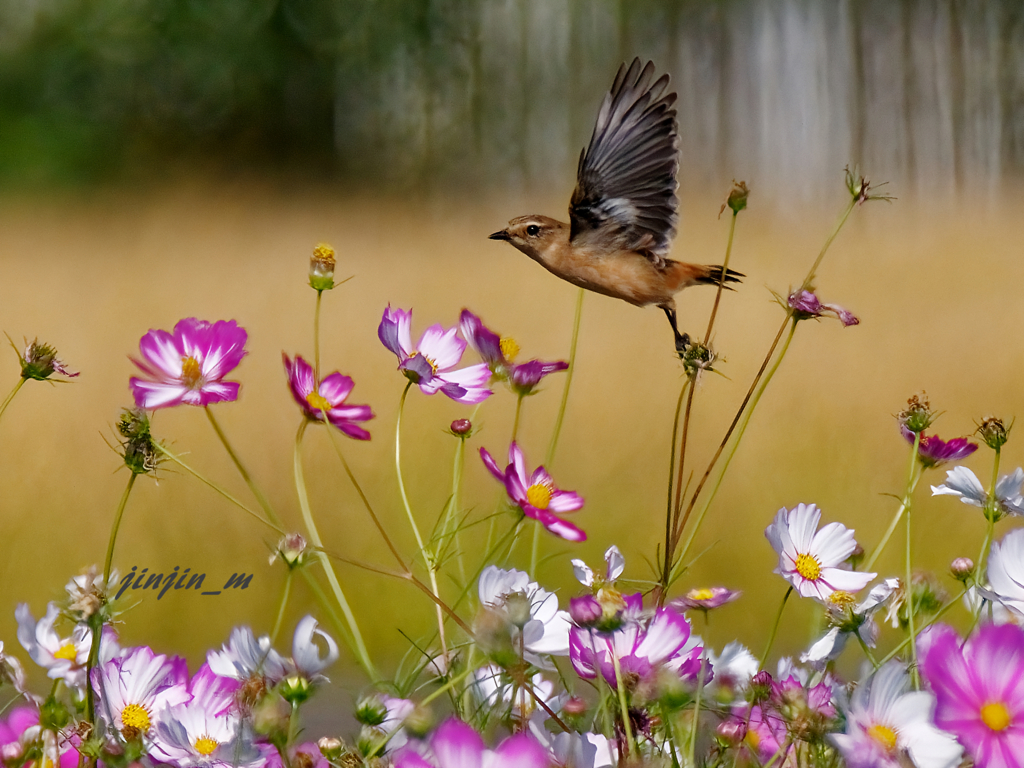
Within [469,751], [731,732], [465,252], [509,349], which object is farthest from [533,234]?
[465,252]

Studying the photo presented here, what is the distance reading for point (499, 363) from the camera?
59 centimetres

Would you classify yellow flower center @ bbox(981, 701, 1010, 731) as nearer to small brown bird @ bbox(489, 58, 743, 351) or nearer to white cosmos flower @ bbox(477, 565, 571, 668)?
white cosmos flower @ bbox(477, 565, 571, 668)

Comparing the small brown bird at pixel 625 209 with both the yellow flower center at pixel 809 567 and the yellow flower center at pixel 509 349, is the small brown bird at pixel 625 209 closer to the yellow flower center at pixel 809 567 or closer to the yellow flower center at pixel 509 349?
the yellow flower center at pixel 509 349

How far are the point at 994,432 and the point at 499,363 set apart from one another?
251 mm

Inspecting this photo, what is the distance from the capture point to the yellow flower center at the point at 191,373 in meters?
0.50

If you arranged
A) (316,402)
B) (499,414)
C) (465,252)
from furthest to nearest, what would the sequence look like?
(465,252), (499,414), (316,402)

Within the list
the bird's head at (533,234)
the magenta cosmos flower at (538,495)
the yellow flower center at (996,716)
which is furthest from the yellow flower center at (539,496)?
the bird's head at (533,234)

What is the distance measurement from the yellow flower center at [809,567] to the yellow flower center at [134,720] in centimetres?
29

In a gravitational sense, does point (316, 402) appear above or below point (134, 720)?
above

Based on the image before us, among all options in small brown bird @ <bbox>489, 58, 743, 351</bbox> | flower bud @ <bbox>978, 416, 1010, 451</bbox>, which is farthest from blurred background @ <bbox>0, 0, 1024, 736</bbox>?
small brown bird @ <bbox>489, 58, 743, 351</bbox>

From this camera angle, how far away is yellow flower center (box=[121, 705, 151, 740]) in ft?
1.43

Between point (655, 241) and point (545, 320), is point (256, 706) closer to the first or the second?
point (655, 241)

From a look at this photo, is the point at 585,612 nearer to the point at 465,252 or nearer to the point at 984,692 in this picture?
the point at 984,692

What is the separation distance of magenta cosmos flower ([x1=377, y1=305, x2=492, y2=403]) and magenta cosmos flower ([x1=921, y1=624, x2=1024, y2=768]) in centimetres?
26
